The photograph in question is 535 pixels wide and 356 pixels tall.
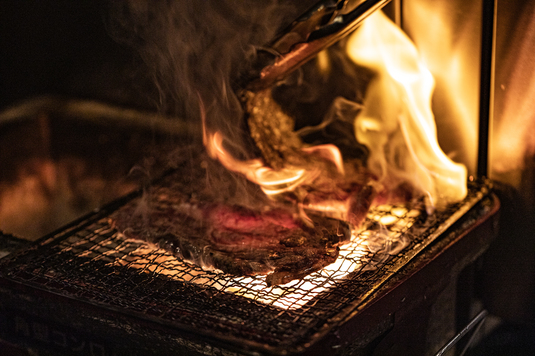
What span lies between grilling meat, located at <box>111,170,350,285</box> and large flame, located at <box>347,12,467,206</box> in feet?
2.14

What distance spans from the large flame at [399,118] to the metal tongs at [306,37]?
52 cm

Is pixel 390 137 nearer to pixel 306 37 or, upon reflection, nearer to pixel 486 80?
pixel 486 80

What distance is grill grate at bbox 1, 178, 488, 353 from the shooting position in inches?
76.2

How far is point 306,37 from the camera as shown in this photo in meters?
2.53

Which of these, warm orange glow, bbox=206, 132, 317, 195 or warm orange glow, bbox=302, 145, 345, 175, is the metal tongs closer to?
warm orange glow, bbox=206, 132, 317, 195

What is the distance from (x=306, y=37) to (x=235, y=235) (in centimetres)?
88

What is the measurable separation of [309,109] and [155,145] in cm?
128

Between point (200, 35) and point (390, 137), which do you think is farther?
point (200, 35)

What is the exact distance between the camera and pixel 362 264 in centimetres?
226

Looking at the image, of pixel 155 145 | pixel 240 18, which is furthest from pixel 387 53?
pixel 155 145

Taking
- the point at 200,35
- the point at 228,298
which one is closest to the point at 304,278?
the point at 228,298

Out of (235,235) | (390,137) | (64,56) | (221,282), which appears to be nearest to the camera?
(221,282)

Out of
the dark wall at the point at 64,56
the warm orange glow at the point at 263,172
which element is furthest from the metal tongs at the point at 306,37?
the dark wall at the point at 64,56

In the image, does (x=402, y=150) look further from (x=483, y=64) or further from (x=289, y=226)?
(x=289, y=226)
